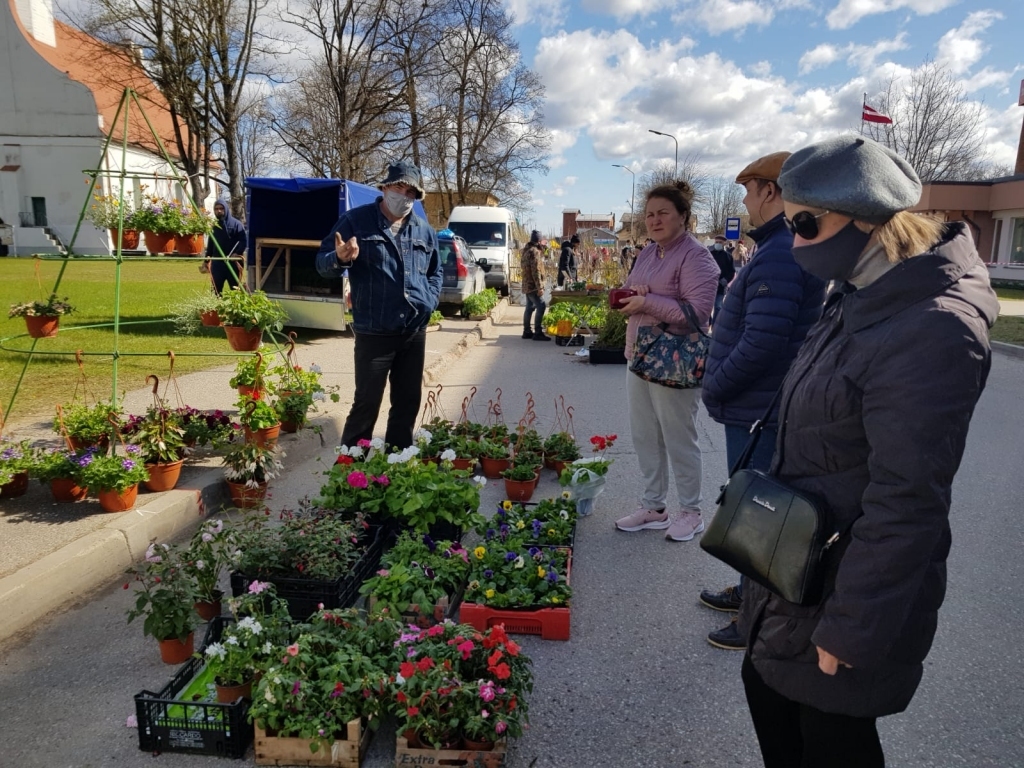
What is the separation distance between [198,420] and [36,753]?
324 cm

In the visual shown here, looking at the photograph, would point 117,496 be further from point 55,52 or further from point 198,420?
point 55,52

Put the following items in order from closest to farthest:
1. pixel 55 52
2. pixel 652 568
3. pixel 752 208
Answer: pixel 752 208 < pixel 652 568 < pixel 55 52

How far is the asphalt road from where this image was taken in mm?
2670

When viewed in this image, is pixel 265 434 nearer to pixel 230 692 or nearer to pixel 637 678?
pixel 230 692

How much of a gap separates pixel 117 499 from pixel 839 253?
14.3ft

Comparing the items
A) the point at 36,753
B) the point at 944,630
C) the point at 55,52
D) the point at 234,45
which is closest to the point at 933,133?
the point at 234,45

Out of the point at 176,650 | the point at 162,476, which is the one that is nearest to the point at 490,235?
the point at 162,476

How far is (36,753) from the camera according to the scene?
8.54ft

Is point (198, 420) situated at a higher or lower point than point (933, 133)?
lower

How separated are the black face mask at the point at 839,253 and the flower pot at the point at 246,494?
425cm

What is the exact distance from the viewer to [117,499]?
14.5 ft

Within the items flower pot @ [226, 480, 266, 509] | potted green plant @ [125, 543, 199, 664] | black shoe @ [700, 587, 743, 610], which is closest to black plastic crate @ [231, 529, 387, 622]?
potted green plant @ [125, 543, 199, 664]

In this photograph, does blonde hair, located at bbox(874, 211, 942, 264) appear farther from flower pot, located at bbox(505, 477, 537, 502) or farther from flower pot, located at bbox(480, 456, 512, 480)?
flower pot, located at bbox(480, 456, 512, 480)

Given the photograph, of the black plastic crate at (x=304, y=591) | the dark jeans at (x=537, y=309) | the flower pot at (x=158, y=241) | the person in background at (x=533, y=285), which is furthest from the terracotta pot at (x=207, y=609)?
the dark jeans at (x=537, y=309)
